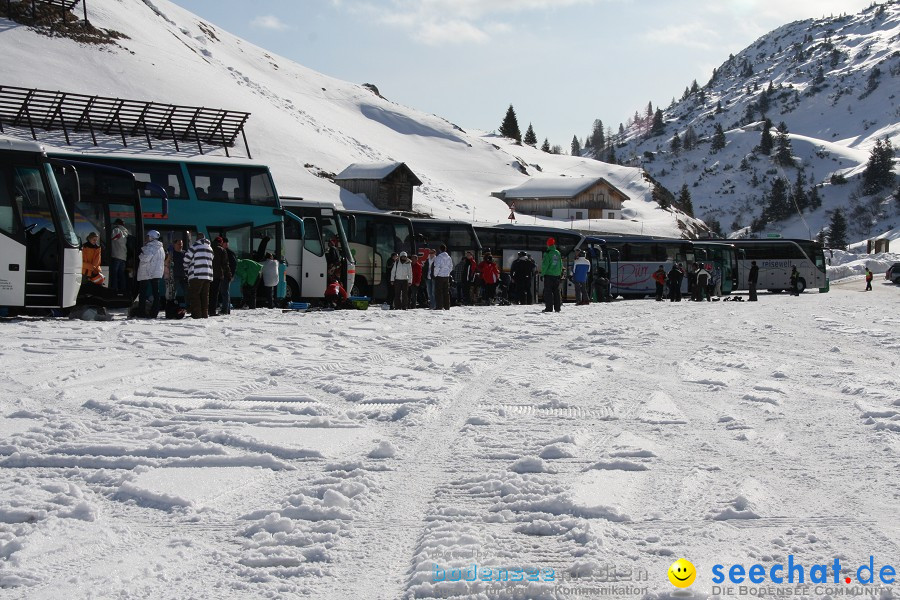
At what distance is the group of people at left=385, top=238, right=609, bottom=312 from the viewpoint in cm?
2042

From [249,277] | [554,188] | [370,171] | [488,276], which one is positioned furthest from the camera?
[554,188]

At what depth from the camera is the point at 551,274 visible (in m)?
20.0

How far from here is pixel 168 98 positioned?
5297 cm

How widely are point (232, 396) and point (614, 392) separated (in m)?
3.28

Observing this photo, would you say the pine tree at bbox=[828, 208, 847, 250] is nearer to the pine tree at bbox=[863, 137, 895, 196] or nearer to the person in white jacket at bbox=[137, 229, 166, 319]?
the pine tree at bbox=[863, 137, 895, 196]

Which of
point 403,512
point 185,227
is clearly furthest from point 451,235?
point 403,512

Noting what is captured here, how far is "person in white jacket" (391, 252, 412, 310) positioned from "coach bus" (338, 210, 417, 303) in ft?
14.9

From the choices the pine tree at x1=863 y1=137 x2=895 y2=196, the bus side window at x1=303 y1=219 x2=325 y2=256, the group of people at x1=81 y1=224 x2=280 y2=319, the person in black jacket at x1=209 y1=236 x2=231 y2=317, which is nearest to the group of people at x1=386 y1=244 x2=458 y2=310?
the bus side window at x1=303 y1=219 x2=325 y2=256

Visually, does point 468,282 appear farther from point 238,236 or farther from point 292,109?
point 292,109

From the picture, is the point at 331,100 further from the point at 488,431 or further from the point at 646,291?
the point at 488,431

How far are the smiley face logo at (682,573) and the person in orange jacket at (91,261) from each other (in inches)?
537

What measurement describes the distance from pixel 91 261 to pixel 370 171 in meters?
40.4

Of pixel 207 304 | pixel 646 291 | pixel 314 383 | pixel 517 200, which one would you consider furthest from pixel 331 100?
pixel 314 383

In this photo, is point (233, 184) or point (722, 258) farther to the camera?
point (722, 258)
